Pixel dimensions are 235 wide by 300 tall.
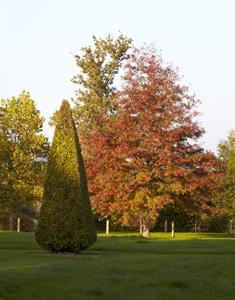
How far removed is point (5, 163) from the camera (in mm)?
50250

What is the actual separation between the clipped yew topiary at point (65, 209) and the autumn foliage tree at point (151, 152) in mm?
15311

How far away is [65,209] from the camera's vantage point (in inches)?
997

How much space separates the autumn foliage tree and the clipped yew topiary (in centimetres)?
1531

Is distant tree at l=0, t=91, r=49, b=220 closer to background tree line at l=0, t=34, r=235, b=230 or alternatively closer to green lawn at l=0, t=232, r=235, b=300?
background tree line at l=0, t=34, r=235, b=230

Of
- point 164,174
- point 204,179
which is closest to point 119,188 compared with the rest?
point 164,174

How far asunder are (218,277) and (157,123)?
83.0 feet

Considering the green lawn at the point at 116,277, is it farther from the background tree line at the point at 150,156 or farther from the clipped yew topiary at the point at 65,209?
the background tree line at the point at 150,156

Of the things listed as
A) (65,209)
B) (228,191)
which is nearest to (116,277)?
(65,209)

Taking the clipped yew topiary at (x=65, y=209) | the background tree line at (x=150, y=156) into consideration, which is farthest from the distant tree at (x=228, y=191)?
the clipped yew topiary at (x=65, y=209)

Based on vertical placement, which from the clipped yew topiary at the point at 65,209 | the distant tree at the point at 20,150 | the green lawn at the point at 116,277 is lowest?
the green lawn at the point at 116,277

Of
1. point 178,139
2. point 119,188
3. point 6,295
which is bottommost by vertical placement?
point 6,295

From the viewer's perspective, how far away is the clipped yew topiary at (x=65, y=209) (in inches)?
998

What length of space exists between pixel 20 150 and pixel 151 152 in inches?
478

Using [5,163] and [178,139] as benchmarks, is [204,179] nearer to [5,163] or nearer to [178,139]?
[178,139]
